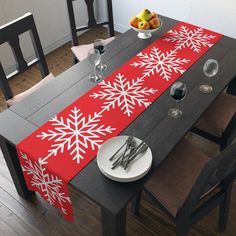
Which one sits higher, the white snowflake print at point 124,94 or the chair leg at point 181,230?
the white snowflake print at point 124,94

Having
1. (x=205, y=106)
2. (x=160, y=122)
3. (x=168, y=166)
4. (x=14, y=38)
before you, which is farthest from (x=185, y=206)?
(x=14, y=38)

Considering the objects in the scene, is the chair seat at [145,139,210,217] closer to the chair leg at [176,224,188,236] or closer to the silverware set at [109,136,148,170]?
the chair leg at [176,224,188,236]

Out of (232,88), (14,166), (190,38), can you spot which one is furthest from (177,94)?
(14,166)

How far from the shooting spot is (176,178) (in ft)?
5.56

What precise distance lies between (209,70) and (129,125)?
0.59m

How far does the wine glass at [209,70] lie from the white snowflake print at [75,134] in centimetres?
60

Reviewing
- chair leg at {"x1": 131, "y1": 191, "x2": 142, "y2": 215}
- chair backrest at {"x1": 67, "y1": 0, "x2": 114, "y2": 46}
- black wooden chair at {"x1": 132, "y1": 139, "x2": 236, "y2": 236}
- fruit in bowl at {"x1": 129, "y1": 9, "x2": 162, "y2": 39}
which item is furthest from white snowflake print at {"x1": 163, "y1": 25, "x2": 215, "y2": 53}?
chair leg at {"x1": 131, "y1": 191, "x2": 142, "y2": 215}

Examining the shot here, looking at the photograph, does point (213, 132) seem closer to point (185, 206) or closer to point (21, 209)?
point (185, 206)

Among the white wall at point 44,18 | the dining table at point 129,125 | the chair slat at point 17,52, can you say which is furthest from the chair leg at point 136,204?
the white wall at point 44,18

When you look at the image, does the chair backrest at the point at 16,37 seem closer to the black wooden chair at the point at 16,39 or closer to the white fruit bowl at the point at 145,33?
the black wooden chair at the point at 16,39

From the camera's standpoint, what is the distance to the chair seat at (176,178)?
1.61 m

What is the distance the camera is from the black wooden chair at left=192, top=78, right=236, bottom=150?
6.48 ft

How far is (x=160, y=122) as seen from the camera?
1642mm

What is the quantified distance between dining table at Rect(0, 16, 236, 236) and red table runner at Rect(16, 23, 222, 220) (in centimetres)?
4
